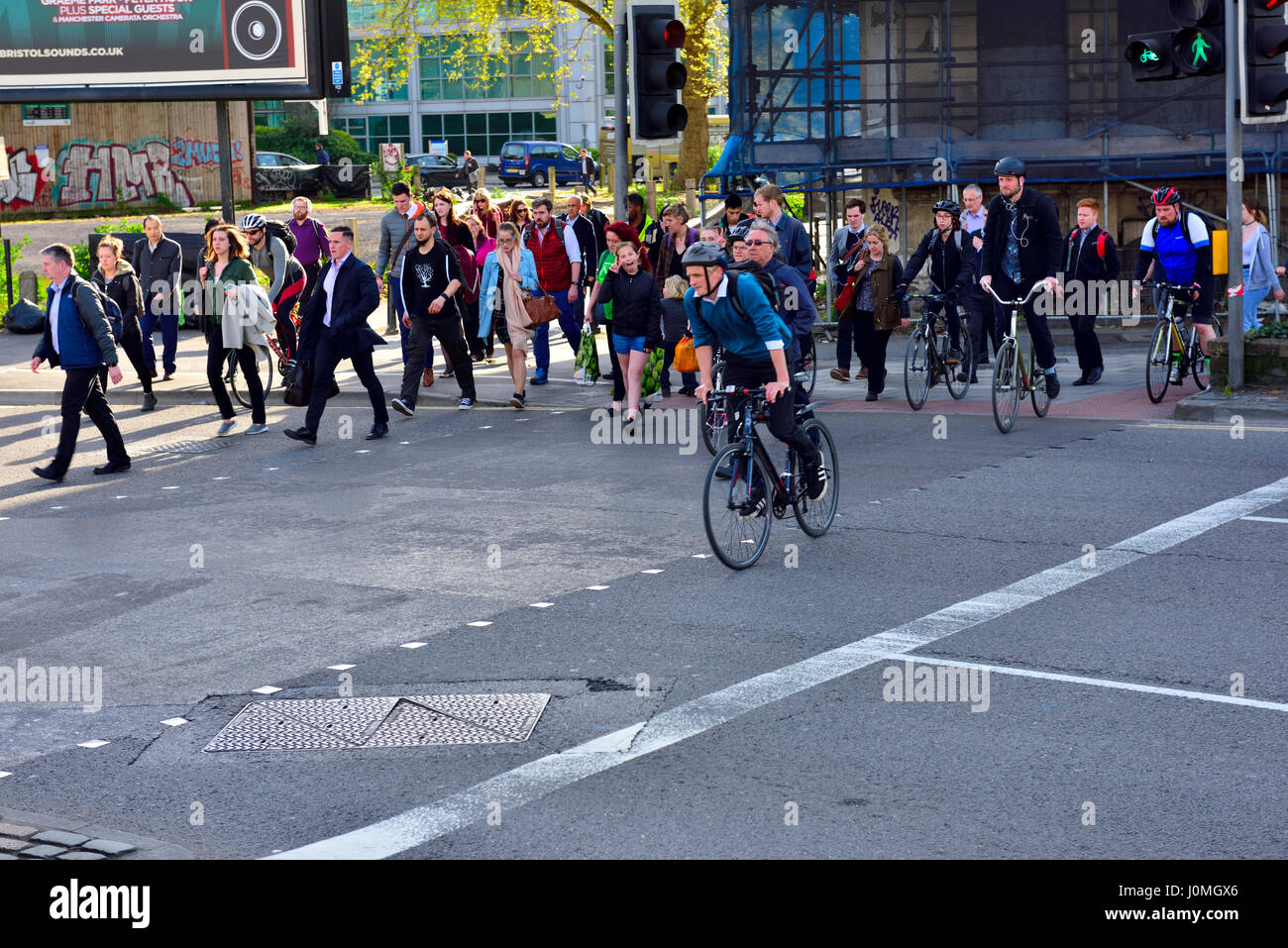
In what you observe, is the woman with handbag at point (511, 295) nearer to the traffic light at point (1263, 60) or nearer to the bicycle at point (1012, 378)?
the bicycle at point (1012, 378)

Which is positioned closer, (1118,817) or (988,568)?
(1118,817)

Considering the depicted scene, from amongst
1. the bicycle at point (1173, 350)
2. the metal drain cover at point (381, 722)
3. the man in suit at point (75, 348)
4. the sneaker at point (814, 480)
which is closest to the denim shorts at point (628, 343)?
the man in suit at point (75, 348)

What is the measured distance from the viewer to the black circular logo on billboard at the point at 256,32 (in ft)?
81.8

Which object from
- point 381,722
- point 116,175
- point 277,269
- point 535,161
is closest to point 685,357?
point 277,269

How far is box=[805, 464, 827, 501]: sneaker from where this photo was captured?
961cm

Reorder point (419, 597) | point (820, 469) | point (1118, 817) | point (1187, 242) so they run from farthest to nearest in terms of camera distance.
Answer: point (1187, 242)
point (820, 469)
point (419, 597)
point (1118, 817)

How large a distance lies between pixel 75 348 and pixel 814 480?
6377mm

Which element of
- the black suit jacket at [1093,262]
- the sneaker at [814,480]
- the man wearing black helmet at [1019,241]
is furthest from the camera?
the black suit jacket at [1093,262]

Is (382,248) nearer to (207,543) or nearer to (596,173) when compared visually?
(207,543)

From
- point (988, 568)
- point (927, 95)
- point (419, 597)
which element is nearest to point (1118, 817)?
point (988, 568)

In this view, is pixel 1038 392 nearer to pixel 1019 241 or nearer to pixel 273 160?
pixel 1019 241

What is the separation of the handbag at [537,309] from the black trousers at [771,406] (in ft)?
22.3

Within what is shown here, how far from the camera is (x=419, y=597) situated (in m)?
8.64
